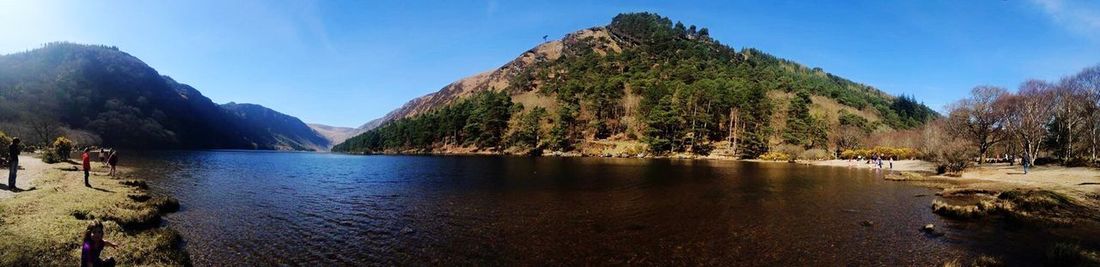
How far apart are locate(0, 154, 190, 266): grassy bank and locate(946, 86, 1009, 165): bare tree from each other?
85.1 meters

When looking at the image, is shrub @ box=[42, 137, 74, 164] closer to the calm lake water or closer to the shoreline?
the calm lake water

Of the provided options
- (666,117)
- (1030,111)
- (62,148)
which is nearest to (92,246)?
(62,148)

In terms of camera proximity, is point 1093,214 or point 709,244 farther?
point 1093,214

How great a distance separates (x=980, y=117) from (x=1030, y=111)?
5488 mm

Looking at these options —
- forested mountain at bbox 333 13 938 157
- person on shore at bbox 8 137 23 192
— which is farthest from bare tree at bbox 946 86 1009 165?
person on shore at bbox 8 137 23 192

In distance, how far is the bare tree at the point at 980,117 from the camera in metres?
63.0

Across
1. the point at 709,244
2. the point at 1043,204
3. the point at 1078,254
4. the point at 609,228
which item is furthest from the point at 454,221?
the point at 1043,204

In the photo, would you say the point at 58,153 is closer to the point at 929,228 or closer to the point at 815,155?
the point at 929,228

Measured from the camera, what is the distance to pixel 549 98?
190500 mm

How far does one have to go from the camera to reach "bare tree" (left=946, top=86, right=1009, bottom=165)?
63.0m

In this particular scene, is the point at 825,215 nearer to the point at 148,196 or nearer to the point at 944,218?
the point at 944,218

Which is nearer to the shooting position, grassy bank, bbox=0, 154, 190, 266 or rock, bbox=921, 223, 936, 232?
grassy bank, bbox=0, 154, 190, 266

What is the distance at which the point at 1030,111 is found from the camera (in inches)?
2306

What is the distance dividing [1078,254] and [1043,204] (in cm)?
1570
